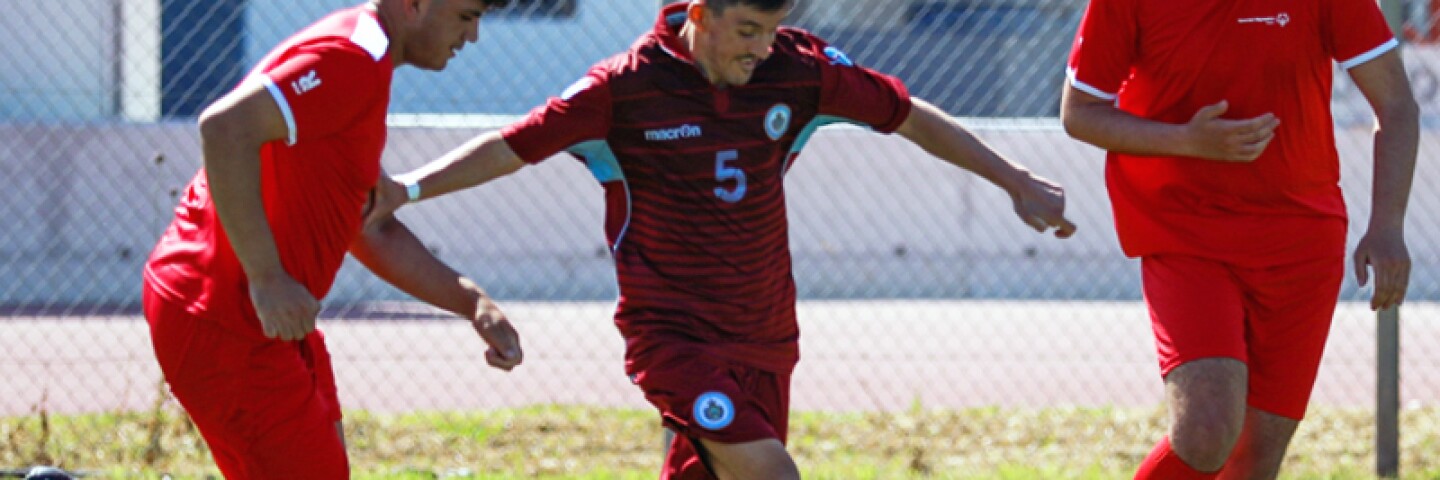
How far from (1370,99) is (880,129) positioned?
140cm

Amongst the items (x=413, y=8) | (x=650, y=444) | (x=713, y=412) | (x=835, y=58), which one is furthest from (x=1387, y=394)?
(x=413, y=8)

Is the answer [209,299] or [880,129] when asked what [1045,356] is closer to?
[880,129]

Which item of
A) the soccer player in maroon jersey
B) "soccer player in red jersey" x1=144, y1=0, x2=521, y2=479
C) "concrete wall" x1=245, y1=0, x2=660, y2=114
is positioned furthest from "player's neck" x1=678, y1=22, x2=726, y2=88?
"concrete wall" x1=245, y1=0, x2=660, y2=114

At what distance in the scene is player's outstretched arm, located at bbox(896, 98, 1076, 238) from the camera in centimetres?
446

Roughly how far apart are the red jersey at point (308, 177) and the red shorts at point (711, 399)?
90 centimetres

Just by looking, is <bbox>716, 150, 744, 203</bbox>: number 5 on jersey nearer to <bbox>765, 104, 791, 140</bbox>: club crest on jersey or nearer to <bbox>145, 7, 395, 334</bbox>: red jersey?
<bbox>765, 104, 791, 140</bbox>: club crest on jersey

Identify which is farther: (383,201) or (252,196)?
(383,201)

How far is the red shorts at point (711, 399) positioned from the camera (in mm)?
4312

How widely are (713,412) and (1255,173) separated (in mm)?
1630

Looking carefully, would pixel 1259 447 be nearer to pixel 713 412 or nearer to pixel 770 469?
pixel 770 469

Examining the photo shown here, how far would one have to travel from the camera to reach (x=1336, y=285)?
4.73 metres

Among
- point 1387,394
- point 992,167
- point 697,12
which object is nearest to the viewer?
point 697,12

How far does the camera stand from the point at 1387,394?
674cm

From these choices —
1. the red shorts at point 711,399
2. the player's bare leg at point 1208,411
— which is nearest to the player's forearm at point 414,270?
the red shorts at point 711,399
